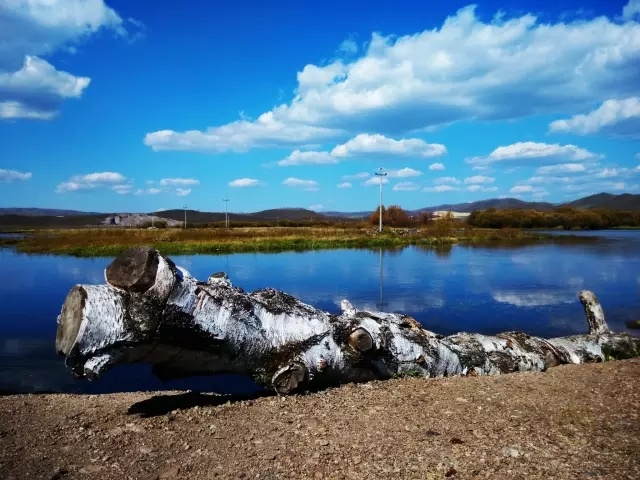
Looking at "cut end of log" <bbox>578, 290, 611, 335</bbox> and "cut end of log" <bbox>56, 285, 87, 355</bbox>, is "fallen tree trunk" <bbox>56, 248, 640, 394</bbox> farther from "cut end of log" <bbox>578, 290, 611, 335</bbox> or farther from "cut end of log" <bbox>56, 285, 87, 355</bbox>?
"cut end of log" <bbox>578, 290, 611, 335</bbox>

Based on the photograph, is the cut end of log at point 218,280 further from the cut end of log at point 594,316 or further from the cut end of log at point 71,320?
the cut end of log at point 594,316

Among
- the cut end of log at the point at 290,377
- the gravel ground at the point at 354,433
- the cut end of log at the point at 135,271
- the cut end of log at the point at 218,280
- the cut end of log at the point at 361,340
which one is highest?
the cut end of log at the point at 135,271

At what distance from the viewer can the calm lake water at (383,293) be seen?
394 inches

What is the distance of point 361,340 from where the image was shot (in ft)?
22.8

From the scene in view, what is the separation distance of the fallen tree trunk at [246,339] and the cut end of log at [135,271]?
0.04 feet

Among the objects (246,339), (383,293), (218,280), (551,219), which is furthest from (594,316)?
(551,219)

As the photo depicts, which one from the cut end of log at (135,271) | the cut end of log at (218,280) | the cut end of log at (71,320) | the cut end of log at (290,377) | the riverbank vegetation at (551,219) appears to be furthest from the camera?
the riverbank vegetation at (551,219)

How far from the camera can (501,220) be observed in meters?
97.2

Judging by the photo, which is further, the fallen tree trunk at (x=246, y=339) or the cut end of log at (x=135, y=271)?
the cut end of log at (x=135, y=271)

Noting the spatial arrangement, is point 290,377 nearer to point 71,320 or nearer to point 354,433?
point 354,433

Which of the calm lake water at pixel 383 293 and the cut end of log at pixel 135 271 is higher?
the cut end of log at pixel 135 271

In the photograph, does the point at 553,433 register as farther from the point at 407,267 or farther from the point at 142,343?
the point at 407,267

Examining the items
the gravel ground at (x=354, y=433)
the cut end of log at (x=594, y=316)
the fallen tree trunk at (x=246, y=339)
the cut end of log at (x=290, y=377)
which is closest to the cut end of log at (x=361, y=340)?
the fallen tree trunk at (x=246, y=339)

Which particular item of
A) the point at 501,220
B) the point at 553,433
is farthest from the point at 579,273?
the point at 501,220
